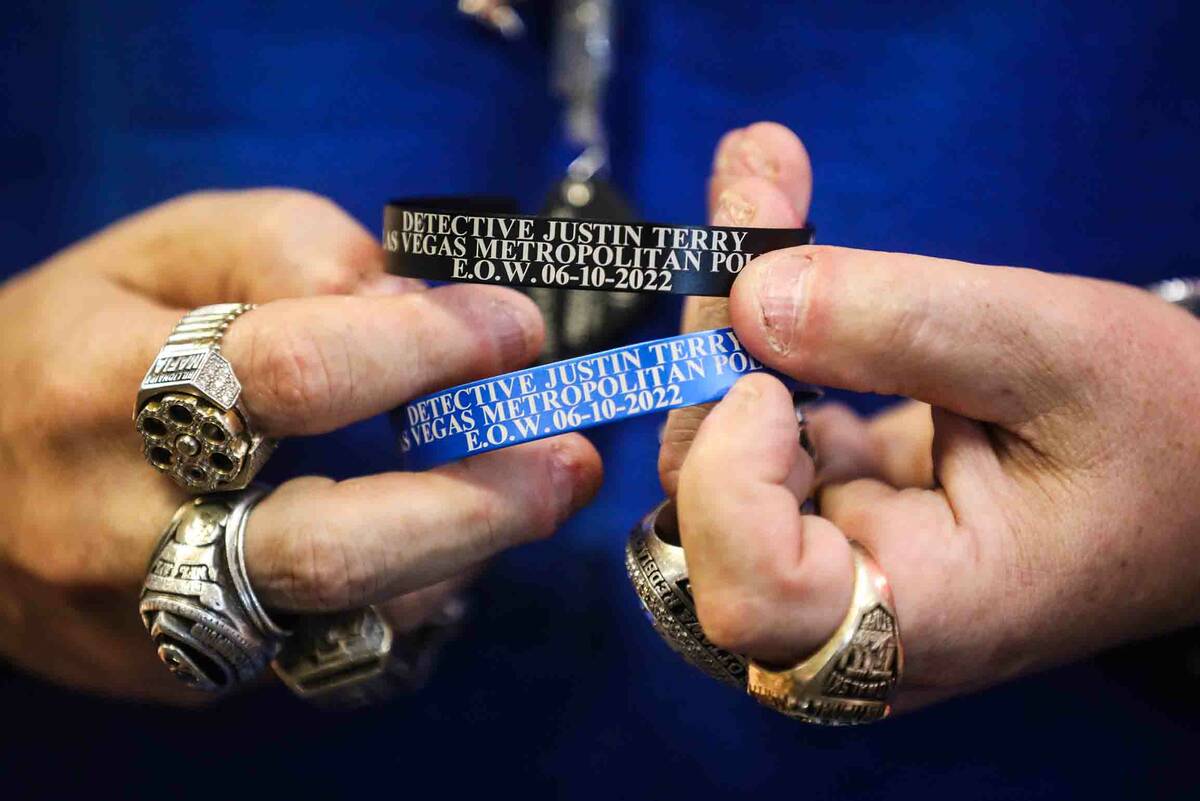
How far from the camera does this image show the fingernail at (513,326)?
0.71 metres

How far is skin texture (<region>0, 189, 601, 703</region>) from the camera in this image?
0.66 meters

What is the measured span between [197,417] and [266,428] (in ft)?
0.18

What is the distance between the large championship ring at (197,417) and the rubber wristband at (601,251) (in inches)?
7.7

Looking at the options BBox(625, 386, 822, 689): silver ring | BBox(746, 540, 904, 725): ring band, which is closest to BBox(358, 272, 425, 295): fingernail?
BBox(625, 386, 822, 689): silver ring

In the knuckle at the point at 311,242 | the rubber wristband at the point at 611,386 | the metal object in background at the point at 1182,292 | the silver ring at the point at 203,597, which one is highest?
the metal object in background at the point at 1182,292

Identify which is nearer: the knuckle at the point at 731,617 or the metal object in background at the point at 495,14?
the knuckle at the point at 731,617

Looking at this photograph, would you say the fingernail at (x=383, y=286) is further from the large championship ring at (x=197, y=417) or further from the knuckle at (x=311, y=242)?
the large championship ring at (x=197, y=417)

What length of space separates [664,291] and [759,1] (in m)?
0.47

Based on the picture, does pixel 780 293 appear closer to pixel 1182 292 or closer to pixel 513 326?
pixel 513 326

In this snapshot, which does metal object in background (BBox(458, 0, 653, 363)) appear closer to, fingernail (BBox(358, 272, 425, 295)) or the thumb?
fingernail (BBox(358, 272, 425, 295))

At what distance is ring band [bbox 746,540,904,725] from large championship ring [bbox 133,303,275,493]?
408 mm

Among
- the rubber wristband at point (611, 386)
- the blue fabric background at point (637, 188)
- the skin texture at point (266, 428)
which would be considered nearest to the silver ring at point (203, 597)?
the skin texture at point (266, 428)

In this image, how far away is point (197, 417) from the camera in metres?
0.63

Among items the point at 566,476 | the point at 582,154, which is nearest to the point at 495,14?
the point at 582,154
